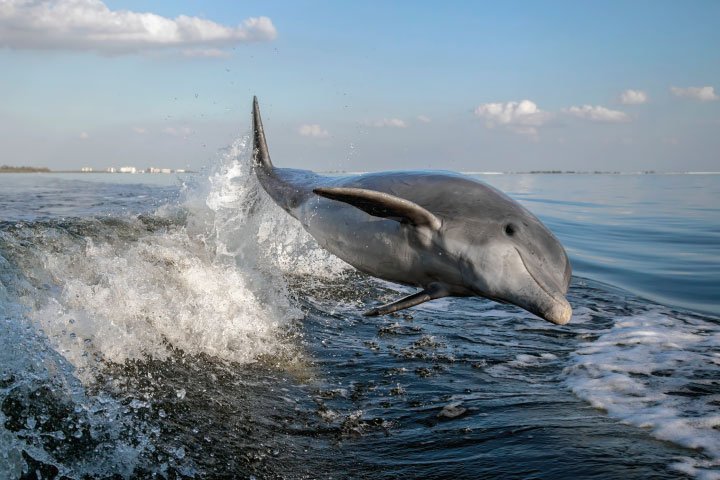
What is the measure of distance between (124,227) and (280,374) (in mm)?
7218

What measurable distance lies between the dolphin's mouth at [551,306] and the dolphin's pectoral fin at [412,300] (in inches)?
30.3

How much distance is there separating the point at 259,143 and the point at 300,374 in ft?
15.5

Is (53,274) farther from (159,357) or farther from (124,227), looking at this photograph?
(124,227)

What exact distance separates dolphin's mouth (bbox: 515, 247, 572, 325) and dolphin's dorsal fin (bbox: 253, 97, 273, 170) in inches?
213

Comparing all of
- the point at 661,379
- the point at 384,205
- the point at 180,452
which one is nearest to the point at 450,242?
the point at 384,205

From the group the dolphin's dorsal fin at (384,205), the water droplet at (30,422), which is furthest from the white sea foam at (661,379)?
the water droplet at (30,422)

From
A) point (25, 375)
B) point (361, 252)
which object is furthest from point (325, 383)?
point (25, 375)

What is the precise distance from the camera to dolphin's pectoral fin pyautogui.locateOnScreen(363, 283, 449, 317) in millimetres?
4457

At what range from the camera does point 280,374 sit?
5.44 m

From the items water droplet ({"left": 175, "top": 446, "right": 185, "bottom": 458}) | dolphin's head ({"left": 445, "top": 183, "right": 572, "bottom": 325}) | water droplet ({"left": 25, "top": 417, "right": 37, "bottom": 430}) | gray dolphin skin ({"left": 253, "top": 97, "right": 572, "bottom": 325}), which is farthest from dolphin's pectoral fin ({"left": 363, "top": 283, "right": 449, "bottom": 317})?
water droplet ({"left": 25, "top": 417, "right": 37, "bottom": 430})

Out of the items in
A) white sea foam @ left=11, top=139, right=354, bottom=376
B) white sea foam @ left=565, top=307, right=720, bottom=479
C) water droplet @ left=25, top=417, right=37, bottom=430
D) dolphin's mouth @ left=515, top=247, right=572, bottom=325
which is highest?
dolphin's mouth @ left=515, top=247, right=572, bottom=325

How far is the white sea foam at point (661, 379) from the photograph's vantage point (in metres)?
4.22

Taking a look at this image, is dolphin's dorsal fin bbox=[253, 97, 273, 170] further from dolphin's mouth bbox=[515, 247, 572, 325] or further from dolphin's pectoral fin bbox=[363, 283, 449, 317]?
dolphin's mouth bbox=[515, 247, 572, 325]

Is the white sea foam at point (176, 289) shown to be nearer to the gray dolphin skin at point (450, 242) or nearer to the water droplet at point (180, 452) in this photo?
the water droplet at point (180, 452)
